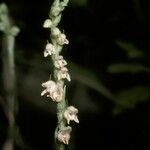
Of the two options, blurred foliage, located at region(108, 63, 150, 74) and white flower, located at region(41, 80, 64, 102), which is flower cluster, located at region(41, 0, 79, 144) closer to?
white flower, located at region(41, 80, 64, 102)

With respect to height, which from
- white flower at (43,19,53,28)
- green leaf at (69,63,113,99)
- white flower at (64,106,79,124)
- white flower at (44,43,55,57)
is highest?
green leaf at (69,63,113,99)

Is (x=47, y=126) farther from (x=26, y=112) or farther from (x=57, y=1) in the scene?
(x=57, y=1)

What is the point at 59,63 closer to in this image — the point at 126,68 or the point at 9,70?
the point at 9,70

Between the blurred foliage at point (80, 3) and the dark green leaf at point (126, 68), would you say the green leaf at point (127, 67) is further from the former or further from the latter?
the blurred foliage at point (80, 3)

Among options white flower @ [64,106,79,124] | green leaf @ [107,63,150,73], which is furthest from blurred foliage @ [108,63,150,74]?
white flower @ [64,106,79,124]

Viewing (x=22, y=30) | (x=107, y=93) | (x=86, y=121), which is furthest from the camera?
(x=22, y=30)

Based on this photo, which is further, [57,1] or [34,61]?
[34,61]

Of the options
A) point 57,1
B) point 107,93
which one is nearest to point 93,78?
point 107,93
